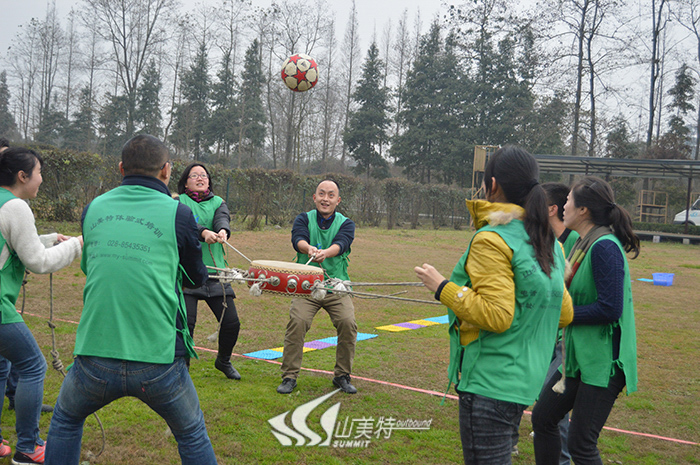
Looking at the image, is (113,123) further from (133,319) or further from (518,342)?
(518,342)

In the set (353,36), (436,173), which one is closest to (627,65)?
(436,173)

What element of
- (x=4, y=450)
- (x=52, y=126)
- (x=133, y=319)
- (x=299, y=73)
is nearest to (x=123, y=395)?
(x=133, y=319)

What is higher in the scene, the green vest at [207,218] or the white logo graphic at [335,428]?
the green vest at [207,218]

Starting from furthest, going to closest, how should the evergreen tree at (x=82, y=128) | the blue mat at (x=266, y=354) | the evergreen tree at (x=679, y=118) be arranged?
1. the evergreen tree at (x=82, y=128)
2. the evergreen tree at (x=679, y=118)
3. the blue mat at (x=266, y=354)

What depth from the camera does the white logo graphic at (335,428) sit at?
148 inches

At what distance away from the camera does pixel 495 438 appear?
7.13 feet

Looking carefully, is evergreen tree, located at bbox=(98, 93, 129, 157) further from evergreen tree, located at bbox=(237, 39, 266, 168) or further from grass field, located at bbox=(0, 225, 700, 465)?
grass field, located at bbox=(0, 225, 700, 465)

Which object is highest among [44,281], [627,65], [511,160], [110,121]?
[627,65]

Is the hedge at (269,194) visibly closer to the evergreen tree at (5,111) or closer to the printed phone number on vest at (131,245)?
the printed phone number on vest at (131,245)

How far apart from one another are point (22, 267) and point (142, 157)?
1.31 m

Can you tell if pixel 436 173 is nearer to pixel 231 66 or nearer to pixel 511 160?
pixel 231 66

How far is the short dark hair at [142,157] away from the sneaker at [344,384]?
2.92m

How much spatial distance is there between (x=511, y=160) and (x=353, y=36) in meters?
43.0

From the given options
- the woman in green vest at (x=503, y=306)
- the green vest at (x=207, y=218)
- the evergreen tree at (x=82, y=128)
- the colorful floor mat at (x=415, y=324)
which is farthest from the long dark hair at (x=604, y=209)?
the evergreen tree at (x=82, y=128)
